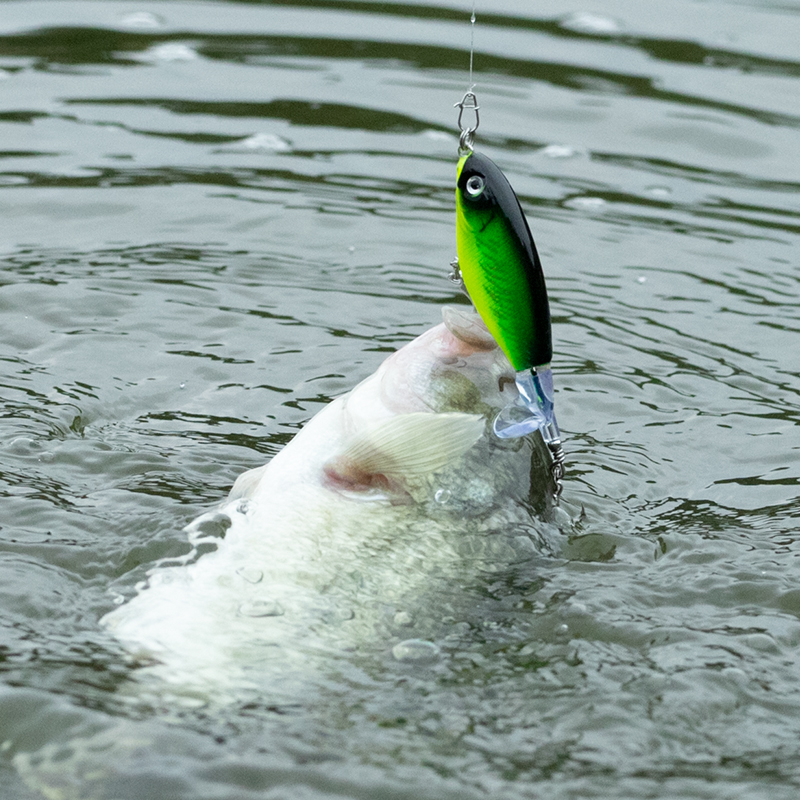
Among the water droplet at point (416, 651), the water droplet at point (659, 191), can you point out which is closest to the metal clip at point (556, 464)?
the water droplet at point (416, 651)

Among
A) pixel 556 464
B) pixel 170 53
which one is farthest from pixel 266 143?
pixel 556 464

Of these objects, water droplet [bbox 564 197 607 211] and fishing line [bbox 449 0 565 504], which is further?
water droplet [bbox 564 197 607 211]

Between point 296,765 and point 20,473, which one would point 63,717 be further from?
point 20,473

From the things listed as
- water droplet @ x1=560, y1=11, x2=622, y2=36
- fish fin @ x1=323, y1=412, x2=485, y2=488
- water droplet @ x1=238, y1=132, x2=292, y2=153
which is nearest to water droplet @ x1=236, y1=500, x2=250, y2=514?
fish fin @ x1=323, y1=412, x2=485, y2=488

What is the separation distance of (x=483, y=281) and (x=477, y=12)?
7740 millimetres

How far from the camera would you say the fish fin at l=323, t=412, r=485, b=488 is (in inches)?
152

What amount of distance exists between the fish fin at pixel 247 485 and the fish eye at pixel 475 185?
3.80 feet

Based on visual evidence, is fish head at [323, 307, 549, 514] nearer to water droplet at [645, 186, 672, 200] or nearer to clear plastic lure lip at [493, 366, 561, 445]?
clear plastic lure lip at [493, 366, 561, 445]

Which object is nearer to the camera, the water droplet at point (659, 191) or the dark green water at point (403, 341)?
the dark green water at point (403, 341)

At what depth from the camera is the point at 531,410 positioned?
4.00m

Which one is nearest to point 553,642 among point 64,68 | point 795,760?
point 795,760

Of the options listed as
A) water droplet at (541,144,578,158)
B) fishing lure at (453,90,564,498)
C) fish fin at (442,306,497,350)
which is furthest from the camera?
water droplet at (541,144,578,158)

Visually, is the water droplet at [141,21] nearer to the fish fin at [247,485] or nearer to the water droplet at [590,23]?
the water droplet at [590,23]

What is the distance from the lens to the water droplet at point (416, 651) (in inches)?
142
